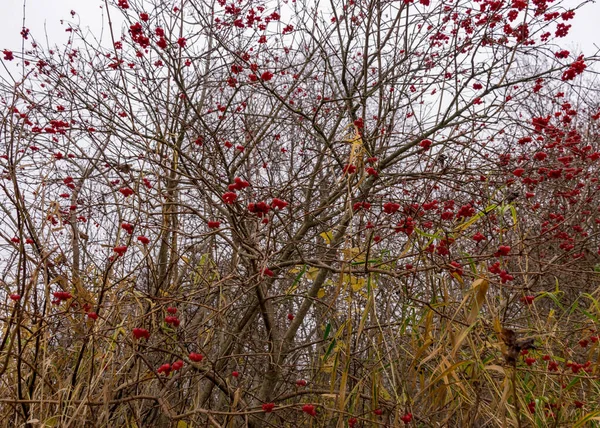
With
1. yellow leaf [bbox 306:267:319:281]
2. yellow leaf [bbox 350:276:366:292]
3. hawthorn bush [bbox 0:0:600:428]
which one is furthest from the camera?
yellow leaf [bbox 306:267:319:281]

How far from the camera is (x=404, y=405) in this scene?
1.97 meters

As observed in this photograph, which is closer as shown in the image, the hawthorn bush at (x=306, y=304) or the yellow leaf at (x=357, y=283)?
the hawthorn bush at (x=306, y=304)

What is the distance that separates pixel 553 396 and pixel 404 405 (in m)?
0.89

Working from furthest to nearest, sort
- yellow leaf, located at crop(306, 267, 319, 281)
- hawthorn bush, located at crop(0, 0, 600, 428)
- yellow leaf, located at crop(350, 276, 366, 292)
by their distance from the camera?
yellow leaf, located at crop(306, 267, 319, 281) → yellow leaf, located at crop(350, 276, 366, 292) → hawthorn bush, located at crop(0, 0, 600, 428)

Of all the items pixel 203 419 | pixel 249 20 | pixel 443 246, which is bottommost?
pixel 203 419

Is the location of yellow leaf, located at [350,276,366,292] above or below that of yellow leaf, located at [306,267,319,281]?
below

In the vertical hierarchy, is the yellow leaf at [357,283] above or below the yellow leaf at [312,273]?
below

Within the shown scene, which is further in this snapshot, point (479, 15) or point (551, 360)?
point (479, 15)

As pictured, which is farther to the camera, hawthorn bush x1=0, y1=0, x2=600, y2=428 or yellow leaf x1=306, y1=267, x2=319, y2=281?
yellow leaf x1=306, y1=267, x2=319, y2=281

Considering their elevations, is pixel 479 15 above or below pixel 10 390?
above

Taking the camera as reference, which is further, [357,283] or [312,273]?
[312,273]

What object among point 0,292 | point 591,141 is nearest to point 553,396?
point 0,292

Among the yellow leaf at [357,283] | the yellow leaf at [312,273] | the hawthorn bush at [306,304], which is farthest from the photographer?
the yellow leaf at [312,273]

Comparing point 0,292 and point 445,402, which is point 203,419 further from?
point 0,292
